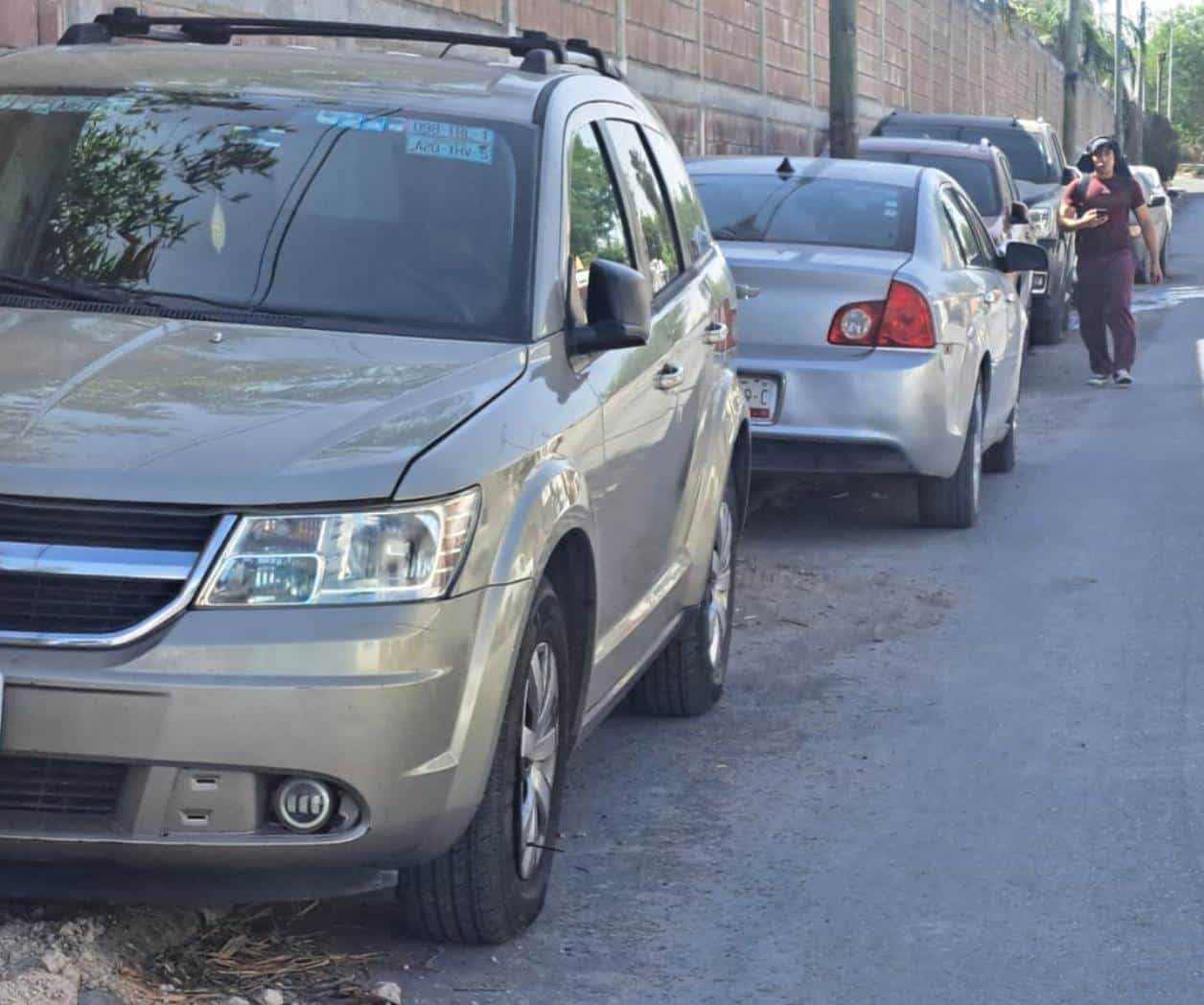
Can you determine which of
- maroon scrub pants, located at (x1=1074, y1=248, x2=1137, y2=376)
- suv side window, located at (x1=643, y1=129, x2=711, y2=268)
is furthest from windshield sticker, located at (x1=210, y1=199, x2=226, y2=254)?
maroon scrub pants, located at (x1=1074, y1=248, x2=1137, y2=376)

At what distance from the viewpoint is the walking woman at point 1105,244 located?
54.6 ft

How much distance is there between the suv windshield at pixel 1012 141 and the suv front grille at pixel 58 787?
18.5 metres

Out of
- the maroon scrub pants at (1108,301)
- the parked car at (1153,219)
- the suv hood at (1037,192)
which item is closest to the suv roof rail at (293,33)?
the maroon scrub pants at (1108,301)

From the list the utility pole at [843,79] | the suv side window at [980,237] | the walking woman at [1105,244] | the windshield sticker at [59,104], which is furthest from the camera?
the utility pole at [843,79]

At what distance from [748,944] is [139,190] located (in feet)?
7.24

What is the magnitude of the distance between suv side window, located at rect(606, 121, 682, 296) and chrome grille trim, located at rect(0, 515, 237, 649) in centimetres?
228

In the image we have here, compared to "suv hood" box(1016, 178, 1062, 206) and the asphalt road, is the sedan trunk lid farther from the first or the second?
"suv hood" box(1016, 178, 1062, 206)

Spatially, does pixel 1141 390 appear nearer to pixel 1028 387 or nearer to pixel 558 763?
pixel 1028 387

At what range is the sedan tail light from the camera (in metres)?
9.27

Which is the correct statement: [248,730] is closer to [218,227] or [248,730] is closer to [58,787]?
[58,787]

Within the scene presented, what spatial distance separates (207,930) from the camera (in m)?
4.46

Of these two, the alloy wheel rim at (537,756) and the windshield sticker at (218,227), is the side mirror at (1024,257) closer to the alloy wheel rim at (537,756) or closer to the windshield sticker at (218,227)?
the windshield sticker at (218,227)

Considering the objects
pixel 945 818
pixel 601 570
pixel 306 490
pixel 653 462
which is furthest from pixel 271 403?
pixel 945 818

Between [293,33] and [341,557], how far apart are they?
99.5 inches
